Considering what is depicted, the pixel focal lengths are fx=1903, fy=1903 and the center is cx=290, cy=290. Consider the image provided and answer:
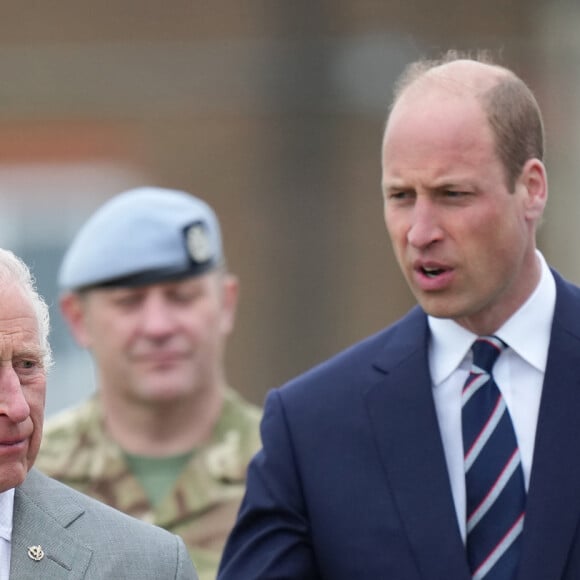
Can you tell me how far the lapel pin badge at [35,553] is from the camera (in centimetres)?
371

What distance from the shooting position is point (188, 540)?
18.8 feet

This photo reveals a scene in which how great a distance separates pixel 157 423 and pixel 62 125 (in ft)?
16.9

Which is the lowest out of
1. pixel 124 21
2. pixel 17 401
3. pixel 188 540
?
pixel 188 540

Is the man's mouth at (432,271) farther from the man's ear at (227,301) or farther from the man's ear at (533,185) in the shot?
the man's ear at (227,301)

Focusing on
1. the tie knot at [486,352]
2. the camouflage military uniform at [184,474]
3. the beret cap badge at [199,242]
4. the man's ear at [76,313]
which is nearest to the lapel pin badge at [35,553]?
the tie knot at [486,352]

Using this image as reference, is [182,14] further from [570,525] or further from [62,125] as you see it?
[570,525]

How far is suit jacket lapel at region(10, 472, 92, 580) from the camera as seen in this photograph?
3697mm

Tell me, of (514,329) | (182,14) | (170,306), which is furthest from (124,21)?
(514,329)

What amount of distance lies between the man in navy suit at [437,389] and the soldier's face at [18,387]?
2.12 ft

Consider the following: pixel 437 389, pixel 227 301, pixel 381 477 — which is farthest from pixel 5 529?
pixel 227 301

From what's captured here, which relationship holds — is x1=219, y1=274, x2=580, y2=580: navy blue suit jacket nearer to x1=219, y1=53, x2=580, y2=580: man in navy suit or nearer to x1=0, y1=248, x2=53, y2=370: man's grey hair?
x1=219, y1=53, x2=580, y2=580: man in navy suit

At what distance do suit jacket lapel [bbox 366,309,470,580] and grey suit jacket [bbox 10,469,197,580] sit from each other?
0.48 metres

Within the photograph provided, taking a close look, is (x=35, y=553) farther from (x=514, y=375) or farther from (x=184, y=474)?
(x=184, y=474)

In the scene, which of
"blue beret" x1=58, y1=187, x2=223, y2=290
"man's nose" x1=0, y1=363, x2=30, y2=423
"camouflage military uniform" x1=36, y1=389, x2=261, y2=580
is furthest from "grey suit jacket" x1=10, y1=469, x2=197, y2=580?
"blue beret" x1=58, y1=187, x2=223, y2=290
